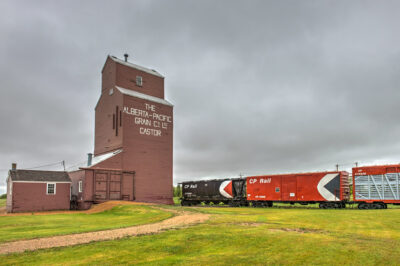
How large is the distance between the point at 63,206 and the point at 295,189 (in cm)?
2478

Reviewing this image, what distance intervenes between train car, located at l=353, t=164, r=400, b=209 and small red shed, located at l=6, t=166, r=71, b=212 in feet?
97.4

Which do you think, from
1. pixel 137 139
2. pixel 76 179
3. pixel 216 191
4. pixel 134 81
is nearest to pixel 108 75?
pixel 134 81

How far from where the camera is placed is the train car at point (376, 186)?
91.3ft

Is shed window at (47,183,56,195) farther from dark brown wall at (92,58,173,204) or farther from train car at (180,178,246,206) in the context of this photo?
train car at (180,178,246,206)

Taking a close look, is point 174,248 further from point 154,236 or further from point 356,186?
point 356,186

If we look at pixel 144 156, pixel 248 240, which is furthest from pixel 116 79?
pixel 248 240

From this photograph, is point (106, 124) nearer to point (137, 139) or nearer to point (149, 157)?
point (137, 139)

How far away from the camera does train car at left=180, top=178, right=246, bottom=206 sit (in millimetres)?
38719

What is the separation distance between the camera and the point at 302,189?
33.0m

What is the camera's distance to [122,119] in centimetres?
3797

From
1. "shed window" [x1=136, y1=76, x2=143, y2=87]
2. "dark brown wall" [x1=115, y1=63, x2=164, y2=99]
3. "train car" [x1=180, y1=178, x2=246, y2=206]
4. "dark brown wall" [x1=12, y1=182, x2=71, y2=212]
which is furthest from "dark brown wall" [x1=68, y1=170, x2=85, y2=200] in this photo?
"train car" [x1=180, y1=178, x2=246, y2=206]

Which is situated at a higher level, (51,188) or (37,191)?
(51,188)

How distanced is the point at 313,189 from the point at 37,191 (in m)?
28.1

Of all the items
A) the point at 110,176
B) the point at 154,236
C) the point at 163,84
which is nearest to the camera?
the point at 154,236
